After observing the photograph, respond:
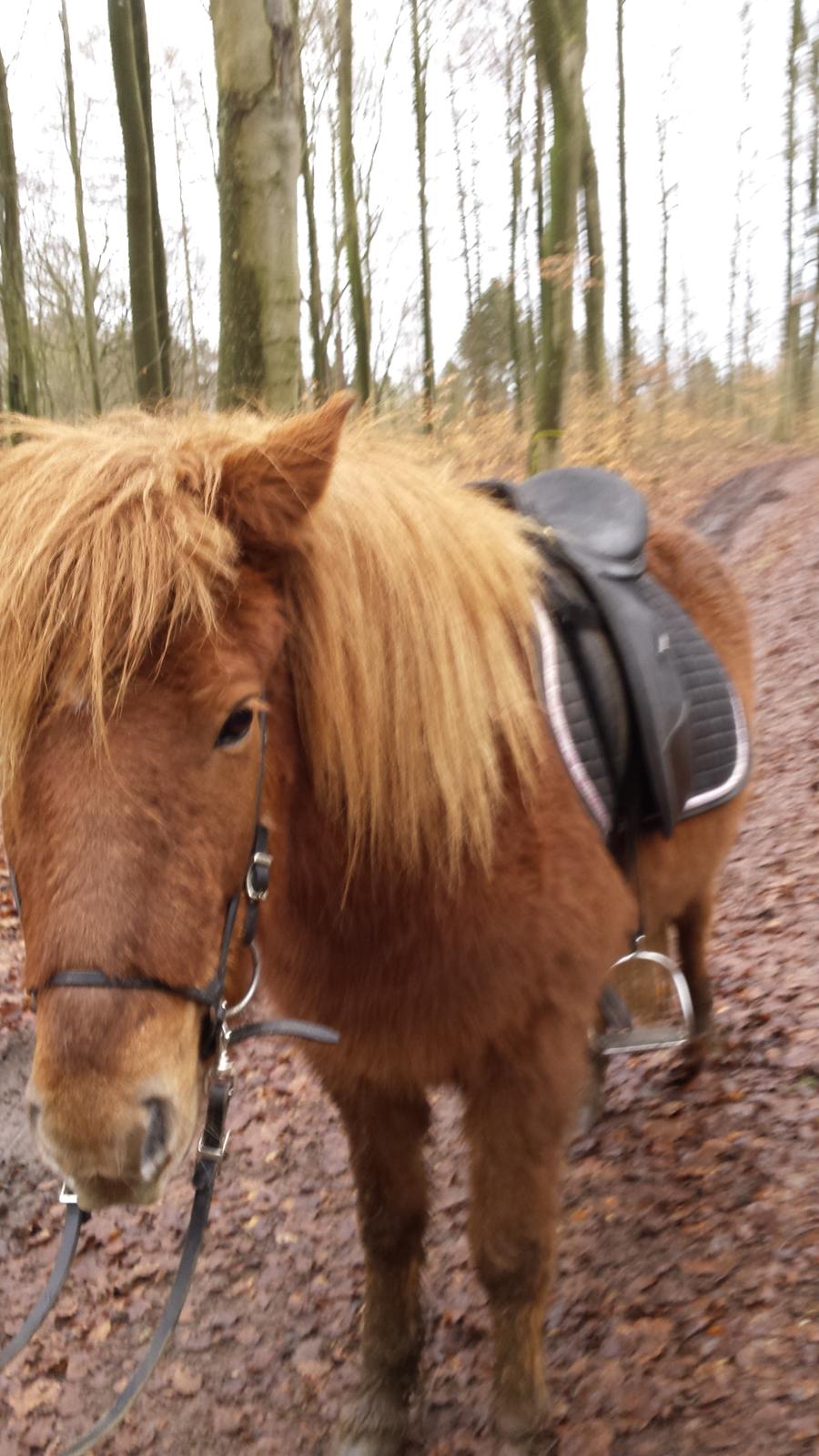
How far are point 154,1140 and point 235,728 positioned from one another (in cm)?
55

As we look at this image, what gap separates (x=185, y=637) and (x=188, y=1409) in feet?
8.34

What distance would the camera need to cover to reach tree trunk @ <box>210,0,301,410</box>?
5047 mm

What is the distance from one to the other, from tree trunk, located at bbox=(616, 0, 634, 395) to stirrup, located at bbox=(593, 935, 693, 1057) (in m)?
15.3

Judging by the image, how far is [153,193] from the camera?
30.8 ft

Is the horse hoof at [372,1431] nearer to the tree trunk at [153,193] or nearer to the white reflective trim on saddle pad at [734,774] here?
the white reflective trim on saddle pad at [734,774]

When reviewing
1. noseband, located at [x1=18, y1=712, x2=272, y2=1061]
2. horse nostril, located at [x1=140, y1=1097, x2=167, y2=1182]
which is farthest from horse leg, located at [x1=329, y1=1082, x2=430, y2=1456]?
horse nostril, located at [x1=140, y1=1097, x2=167, y2=1182]

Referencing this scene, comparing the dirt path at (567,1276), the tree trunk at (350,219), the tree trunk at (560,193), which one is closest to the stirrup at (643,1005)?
the dirt path at (567,1276)

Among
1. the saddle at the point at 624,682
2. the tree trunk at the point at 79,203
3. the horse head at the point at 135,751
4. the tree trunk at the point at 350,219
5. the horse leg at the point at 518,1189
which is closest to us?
the horse head at the point at 135,751

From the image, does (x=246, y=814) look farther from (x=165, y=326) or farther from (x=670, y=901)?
(x=165, y=326)

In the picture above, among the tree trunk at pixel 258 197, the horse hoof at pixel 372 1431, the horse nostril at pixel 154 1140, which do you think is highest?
the tree trunk at pixel 258 197

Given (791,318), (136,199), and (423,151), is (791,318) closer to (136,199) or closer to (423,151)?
(423,151)

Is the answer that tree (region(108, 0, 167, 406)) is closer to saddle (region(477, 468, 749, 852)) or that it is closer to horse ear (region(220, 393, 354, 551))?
saddle (region(477, 468, 749, 852))

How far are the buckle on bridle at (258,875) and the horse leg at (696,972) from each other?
2300 mm

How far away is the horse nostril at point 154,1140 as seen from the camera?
4.43ft
